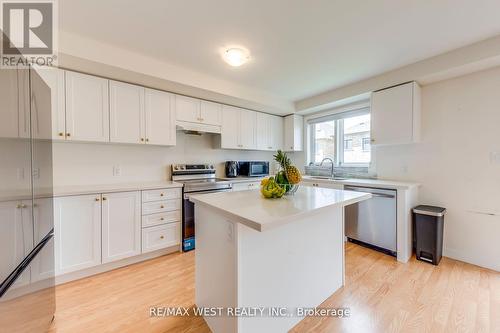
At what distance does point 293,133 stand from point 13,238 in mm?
3914

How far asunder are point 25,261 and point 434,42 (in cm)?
364

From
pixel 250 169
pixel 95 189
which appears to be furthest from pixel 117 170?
pixel 250 169

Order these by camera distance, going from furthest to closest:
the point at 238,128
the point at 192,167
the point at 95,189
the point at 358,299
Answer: the point at 238,128
the point at 192,167
the point at 95,189
the point at 358,299

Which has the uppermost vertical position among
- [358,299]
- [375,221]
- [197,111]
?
[197,111]

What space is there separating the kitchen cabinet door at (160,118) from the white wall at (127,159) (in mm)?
328

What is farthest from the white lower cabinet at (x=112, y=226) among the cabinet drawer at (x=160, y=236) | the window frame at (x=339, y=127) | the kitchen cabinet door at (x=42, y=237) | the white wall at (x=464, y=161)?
the white wall at (x=464, y=161)

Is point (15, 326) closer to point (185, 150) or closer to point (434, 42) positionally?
point (185, 150)

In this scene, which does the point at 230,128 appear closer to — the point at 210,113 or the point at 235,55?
the point at 210,113

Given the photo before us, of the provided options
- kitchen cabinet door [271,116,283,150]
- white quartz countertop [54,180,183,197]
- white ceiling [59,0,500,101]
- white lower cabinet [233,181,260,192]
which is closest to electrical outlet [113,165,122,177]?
white quartz countertop [54,180,183,197]

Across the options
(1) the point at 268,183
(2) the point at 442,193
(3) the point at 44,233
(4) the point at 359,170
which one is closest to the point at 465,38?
(2) the point at 442,193

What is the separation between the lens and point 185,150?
329cm

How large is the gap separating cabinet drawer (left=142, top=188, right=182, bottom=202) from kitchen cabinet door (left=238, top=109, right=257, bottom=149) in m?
1.45

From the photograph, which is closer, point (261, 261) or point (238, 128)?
point (261, 261)

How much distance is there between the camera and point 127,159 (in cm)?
281
